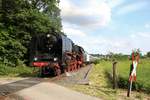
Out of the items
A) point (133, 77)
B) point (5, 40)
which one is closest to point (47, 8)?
point (5, 40)

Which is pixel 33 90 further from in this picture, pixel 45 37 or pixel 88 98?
pixel 45 37

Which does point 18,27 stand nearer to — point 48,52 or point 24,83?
point 48,52

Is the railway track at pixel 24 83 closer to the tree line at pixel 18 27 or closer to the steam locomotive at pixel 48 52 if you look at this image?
the steam locomotive at pixel 48 52

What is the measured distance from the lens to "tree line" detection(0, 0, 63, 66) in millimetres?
41969

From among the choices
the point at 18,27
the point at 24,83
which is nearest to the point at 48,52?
the point at 24,83

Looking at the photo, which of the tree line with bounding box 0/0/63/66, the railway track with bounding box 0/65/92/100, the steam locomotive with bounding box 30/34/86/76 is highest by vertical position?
the tree line with bounding box 0/0/63/66

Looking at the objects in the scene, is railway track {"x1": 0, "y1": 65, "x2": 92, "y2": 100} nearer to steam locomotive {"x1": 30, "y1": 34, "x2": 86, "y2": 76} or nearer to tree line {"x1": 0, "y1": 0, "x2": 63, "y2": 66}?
steam locomotive {"x1": 30, "y1": 34, "x2": 86, "y2": 76}

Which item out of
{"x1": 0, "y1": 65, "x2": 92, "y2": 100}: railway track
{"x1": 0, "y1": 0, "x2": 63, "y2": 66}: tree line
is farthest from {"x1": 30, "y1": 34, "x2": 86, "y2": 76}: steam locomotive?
{"x1": 0, "y1": 0, "x2": 63, "y2": 66}: tree line

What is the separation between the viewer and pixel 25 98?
1502 cm

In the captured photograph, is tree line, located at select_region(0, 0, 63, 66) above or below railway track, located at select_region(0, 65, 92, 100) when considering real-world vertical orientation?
above

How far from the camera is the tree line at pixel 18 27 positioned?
41969 millimetres

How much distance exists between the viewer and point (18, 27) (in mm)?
45844

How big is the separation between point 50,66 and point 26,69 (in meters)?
9.09

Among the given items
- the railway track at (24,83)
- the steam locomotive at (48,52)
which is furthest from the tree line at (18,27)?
the railway track at (24,83)
